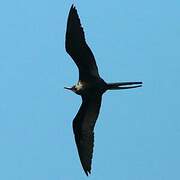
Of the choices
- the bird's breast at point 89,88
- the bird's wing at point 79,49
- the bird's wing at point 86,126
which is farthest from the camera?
the bird's wing at point 86,126

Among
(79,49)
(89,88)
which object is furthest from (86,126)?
(79,49)

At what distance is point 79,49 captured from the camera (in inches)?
537

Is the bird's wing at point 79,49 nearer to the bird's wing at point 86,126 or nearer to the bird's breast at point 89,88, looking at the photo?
the bird's breast at point 89,88

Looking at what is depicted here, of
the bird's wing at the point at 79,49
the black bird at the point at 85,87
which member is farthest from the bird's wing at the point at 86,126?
the bird's wing at the point at 79,49

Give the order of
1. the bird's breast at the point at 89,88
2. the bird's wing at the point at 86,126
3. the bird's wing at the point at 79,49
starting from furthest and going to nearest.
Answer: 1. the bird's wing at the point at 86,126
2. the bird's breast at the point at 89,88
3. the bird's wing at the point at 79,49

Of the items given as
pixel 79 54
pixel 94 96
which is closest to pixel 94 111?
pixel 94 96

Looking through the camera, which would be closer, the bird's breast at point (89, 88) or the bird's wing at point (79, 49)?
the bird's wing at point (79, 49)

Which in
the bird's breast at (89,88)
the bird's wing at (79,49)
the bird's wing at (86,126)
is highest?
the bird's wing at (79,49)

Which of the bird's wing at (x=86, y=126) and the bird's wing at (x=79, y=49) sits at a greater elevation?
the bird's wing at (x=79, y=49)

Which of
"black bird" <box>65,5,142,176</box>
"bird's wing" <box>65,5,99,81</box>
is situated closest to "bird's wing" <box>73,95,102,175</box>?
"black bird" <box>65,5,142,176</box>

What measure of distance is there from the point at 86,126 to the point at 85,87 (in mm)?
838

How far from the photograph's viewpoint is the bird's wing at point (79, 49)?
530 inches

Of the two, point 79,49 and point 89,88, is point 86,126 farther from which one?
point 79,49

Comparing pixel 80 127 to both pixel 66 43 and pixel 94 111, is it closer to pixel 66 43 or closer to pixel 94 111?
pixel 94 111
